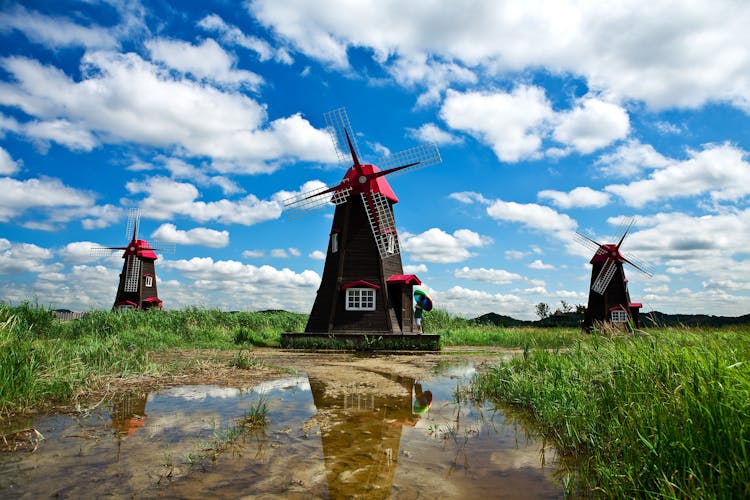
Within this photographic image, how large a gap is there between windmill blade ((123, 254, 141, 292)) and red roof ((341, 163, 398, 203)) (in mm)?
19413

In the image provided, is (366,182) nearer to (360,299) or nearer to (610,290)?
(360,299)

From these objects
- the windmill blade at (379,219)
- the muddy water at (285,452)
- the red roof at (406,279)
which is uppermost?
the windmill blade at (379,219)

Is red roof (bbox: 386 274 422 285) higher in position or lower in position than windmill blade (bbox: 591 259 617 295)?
lower

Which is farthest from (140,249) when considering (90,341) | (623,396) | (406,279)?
(623,396)

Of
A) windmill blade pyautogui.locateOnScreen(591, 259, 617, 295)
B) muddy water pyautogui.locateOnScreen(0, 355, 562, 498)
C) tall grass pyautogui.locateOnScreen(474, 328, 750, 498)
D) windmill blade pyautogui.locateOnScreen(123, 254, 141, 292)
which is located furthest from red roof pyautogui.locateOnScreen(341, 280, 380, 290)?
windmill blade pyautogui.locateOnScreen(123, 254, 141, 292)

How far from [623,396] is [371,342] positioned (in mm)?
12160

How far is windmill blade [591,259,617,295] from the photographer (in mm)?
24812

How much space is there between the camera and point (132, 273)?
30.0m

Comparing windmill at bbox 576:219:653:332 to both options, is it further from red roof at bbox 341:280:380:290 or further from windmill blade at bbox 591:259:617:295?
red roof at bbox 341:280:380:290

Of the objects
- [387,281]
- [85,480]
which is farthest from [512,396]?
[387,281]

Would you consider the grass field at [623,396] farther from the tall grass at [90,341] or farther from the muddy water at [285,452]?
the muddy water at [285,452]

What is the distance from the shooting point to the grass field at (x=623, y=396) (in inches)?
102

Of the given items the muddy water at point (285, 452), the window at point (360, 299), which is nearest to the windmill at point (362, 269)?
the window at point (360, 299)

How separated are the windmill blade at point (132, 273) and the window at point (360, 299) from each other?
19.7 metres
